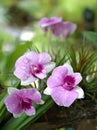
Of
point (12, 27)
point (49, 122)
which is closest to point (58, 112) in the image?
point (49, 122)

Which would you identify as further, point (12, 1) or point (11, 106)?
point (12, 1)

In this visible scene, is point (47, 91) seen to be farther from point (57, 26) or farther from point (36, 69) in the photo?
point (57, 26)

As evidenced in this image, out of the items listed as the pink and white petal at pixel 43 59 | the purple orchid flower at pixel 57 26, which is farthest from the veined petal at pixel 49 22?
the pink and white petal at pixel 43 59

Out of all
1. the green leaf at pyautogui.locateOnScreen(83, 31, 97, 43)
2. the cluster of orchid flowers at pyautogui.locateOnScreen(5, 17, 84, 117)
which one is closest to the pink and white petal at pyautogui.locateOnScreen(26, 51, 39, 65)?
the cluster of orchid flowers at pyautogui.locateOnScreen(5, 17, 84, 117)

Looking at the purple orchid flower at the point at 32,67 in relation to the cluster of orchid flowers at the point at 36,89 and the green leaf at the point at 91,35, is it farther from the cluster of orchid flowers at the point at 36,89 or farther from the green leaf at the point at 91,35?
the green leaf at the point at 91,35

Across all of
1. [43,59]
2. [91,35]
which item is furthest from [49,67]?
[91,35]

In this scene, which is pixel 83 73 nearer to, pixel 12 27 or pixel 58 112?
pixel 58 112
